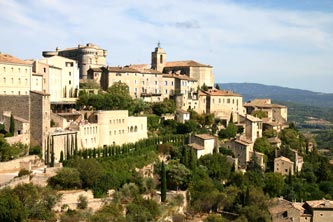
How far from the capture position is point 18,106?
138 ft

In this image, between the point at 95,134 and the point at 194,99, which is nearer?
the point at 95,134

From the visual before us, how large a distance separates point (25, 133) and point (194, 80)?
112 ft

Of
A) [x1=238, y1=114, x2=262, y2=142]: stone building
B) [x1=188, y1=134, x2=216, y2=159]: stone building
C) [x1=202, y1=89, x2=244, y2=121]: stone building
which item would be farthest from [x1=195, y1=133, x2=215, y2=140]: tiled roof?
[x1=202, y1=89, x2=244, y2=121]: stone building

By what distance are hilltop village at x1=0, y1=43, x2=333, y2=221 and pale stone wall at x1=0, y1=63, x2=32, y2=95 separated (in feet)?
A: 0.31

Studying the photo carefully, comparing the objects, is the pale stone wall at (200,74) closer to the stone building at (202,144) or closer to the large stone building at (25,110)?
the stone building at (202,144)

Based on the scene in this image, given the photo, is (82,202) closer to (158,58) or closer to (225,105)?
(225,105)

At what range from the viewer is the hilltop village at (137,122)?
135ft

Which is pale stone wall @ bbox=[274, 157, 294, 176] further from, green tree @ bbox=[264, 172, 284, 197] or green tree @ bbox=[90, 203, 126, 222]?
green tree @ bbox=[90, 203, 126, 222]

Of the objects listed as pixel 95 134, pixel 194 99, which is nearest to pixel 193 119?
pixel 194 99

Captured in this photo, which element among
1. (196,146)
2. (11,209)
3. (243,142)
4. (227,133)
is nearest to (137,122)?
(196,146)

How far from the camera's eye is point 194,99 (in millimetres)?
67375

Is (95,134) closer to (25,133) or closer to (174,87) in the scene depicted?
(25,133)

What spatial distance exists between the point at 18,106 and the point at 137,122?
13.7 metres

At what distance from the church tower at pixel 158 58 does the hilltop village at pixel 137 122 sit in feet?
0.49
